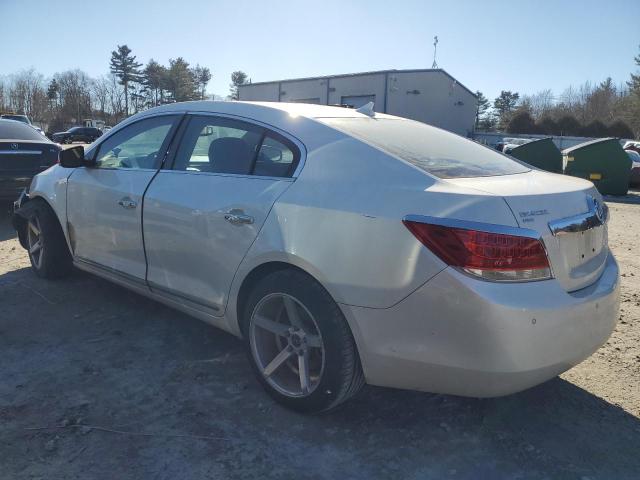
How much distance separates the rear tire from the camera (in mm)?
4477

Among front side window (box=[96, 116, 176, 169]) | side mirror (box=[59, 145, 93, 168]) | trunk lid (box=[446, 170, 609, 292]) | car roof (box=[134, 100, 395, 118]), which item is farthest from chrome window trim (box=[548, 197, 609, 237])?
side mirror (box=[59, 145, 93, 168])

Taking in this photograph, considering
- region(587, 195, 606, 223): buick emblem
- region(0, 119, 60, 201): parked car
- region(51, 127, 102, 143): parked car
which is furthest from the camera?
region(51, 127, 102, 143): parked car

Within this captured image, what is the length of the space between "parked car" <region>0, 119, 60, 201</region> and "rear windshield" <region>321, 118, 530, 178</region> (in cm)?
615

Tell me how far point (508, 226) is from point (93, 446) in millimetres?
2107

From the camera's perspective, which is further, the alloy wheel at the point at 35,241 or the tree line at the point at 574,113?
the tree line at the point at 574,113

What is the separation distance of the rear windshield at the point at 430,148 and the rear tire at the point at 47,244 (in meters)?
2.83

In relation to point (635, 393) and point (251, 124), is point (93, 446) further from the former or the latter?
point (635, 393)

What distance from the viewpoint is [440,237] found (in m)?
2.15

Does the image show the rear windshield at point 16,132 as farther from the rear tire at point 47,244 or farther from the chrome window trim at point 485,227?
the chrome window trim at point 485,227

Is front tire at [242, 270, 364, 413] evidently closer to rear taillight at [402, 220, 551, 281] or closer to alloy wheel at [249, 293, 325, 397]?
alloy wheel at [249, 293, 325, 397]

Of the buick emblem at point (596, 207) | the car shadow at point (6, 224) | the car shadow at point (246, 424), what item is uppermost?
the buick emblem at point (596, 207)

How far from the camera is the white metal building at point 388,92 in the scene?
105 ft

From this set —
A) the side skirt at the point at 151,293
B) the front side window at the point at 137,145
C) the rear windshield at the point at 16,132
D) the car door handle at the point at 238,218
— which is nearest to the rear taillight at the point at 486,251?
the car door handle at the point at 238,218

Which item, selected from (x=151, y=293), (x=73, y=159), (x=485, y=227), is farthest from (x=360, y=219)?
(x=73, y=159)
